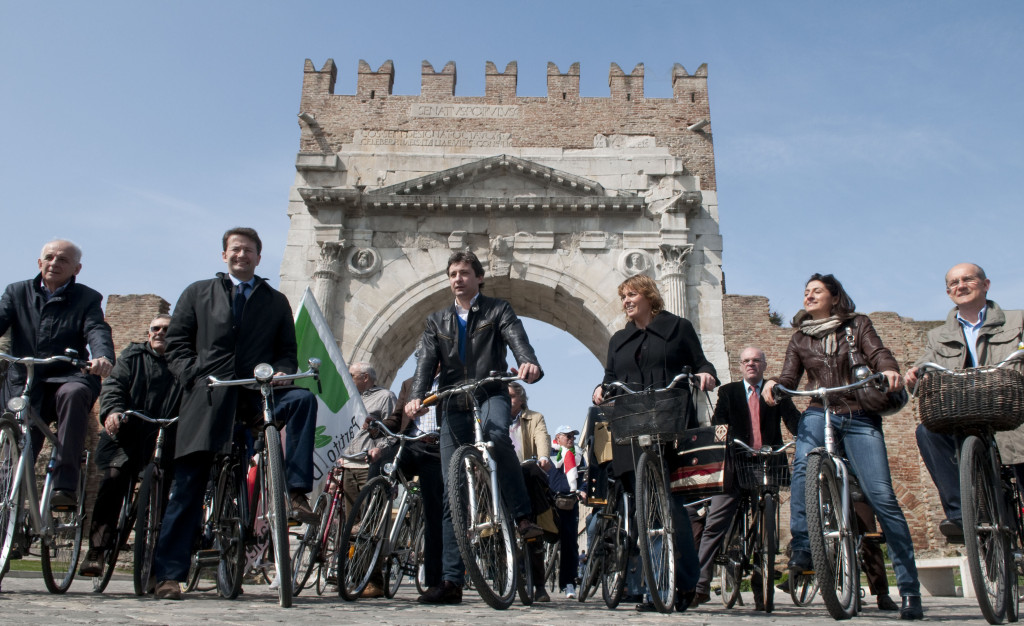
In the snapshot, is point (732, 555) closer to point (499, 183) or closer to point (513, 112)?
point (499, 183)

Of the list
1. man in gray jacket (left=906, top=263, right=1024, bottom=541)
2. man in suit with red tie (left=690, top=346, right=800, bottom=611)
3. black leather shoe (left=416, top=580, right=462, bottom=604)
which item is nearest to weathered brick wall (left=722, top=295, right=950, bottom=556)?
man in suit with red tie (left=690, top=346, right=800, bottom=611)

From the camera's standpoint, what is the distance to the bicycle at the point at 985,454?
3.58m

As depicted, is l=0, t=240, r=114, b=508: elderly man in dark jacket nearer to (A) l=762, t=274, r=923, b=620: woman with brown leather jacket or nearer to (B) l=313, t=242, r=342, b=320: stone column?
(A) l=762, t=274, r=923, b=620: woman with brown leather jacket

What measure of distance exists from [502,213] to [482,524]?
37.4 ft

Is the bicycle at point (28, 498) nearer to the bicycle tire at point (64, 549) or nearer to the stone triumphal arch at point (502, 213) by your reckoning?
the bicycle tire at point (64, 549)

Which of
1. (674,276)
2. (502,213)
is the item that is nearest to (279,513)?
(674,276)

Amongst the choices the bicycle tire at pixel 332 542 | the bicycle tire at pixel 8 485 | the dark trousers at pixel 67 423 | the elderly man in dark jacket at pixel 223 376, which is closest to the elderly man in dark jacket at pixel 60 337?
the dark trousers at pixel 67 423

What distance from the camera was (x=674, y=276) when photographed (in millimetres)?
14477

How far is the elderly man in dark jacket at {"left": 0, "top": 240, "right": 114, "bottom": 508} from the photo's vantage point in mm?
4637

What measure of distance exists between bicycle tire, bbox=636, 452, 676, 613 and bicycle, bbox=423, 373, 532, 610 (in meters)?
0.60

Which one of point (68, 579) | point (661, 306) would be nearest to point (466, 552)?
point (661, 306)

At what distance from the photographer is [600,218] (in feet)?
49.5

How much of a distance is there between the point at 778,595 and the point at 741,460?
2.96 meters

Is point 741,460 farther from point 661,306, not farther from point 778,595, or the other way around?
point 778,595
